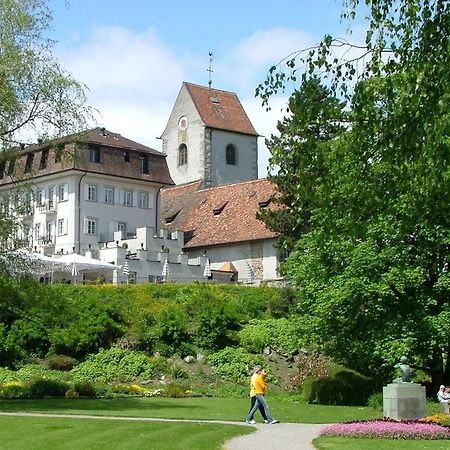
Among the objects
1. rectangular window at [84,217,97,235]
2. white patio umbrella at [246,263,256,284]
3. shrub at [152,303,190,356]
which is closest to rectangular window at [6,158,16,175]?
shrub at [152,303,190,356]

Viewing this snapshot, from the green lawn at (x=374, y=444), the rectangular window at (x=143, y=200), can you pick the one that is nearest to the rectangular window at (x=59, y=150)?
the green lawn at (x=374, y=444)

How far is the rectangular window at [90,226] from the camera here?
60625 mm

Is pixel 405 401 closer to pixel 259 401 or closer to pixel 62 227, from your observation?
pixel 259 401

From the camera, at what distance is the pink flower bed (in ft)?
66.7

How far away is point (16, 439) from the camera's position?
1858 centimetres

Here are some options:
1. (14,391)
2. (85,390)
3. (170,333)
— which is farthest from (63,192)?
(14,391)

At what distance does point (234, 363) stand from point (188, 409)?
1171 centimetres

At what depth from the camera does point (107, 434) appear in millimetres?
19422

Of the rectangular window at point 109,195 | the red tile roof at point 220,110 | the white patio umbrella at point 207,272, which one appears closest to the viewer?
the white patio umbrella at point 207,272

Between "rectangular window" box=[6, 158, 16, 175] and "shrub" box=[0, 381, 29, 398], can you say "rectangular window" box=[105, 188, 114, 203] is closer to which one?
"shrub" box=[0, 381, 29, 398]

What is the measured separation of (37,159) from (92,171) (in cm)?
355

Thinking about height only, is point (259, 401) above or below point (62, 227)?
below

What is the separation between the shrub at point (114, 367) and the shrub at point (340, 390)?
23.6ft

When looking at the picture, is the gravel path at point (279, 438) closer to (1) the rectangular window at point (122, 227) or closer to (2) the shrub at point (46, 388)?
(2) the shrub at point (46, 388)
